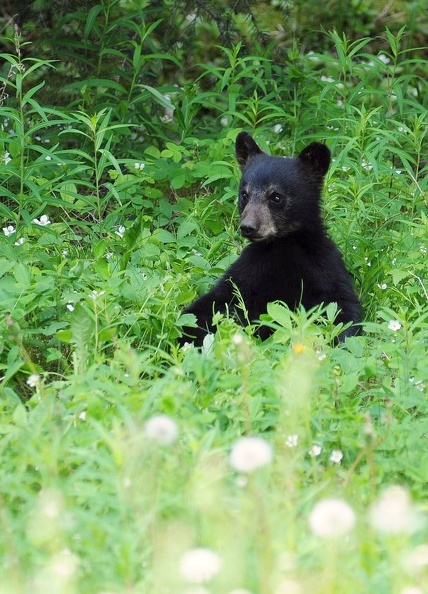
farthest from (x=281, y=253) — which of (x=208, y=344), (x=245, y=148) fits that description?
(x=208, y=344)

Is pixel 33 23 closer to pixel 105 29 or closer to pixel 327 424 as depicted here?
pixel 105 29

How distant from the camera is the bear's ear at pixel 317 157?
20.7 ft

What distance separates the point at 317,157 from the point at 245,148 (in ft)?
1.68

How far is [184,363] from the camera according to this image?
4.45 metres

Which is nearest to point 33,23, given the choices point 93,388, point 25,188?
point 25,188

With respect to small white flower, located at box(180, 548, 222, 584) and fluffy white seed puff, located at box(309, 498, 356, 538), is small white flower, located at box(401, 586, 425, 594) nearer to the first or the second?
fluffy white seed puff, located at box(309, 498, 356, 538)

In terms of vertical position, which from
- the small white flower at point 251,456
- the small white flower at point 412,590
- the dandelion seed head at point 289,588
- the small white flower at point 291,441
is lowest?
the small white flower at point 291,441

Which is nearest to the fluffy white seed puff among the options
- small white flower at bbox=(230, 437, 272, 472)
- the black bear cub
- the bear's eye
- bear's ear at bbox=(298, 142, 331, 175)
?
small white flower at bbox=(230, 437, 272, 472)

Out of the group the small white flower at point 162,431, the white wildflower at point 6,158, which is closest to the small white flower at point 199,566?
the small white flower at point 162,431

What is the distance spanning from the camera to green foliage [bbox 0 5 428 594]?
2.77 metres

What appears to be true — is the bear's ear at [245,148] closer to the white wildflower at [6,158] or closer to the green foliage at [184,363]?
the green foliage at [184,363]

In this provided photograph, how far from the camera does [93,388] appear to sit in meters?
3.87

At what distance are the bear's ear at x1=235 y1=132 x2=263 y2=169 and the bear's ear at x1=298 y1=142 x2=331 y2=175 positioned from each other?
14.1 inches

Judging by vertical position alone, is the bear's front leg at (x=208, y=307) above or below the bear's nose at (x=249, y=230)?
below
